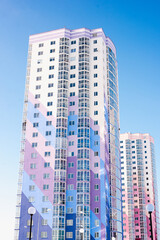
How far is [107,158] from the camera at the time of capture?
9438 centimetres

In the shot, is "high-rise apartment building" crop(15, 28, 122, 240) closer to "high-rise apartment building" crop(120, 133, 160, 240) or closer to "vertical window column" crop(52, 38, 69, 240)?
"vertical window column" crop(52, 38, 69, 240)

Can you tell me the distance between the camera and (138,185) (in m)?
169

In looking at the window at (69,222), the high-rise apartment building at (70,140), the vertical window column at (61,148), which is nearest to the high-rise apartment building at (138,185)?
the high-rise apartment building at (70,140)

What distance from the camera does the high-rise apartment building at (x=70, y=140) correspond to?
85312 millimetres

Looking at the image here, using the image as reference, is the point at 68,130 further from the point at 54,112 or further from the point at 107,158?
the point at 107,158

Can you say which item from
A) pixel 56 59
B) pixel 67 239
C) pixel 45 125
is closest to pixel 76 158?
pixel 45 125

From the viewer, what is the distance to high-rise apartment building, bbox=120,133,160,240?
162 meters

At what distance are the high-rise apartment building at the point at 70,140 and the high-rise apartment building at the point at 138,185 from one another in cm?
6978

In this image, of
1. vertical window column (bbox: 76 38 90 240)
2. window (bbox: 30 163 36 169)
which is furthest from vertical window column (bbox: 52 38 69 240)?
window (bbox: 30 163 36 169)

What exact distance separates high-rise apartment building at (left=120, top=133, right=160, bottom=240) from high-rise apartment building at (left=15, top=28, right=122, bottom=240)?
6978 centimetres

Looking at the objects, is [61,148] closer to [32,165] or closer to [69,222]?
[32,165]

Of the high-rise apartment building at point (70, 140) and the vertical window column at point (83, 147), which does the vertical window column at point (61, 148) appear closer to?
the high-rise apartment building at point (70, 140)

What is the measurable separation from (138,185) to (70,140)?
284 ft

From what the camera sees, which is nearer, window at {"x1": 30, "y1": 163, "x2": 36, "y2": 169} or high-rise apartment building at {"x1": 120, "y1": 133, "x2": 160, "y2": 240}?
window at {"x1": 30, "y1": 163, "x2": 36, "y2": 169}
